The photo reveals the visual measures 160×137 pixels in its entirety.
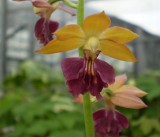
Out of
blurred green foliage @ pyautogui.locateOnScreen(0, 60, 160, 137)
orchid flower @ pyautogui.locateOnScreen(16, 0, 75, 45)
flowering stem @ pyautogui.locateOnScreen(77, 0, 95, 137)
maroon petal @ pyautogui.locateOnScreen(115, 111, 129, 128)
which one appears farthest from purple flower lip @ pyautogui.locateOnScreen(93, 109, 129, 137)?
blurred green foliage @ pyautogui.locateOnScreen(0, 60, 160, 137)

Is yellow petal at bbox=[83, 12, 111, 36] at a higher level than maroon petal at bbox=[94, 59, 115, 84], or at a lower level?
higher

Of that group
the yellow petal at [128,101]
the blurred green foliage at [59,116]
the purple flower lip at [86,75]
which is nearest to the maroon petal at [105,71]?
the purple flower lip at [86,75]

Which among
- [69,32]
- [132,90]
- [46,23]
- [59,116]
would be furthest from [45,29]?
[59,116]

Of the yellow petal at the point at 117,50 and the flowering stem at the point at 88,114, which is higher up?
the yellow petal at the point at 117,50

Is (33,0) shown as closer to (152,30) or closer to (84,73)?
(84,73)

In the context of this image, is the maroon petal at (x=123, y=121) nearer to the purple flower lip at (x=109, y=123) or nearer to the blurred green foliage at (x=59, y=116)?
the purple flower lip at (x=109, y=123)

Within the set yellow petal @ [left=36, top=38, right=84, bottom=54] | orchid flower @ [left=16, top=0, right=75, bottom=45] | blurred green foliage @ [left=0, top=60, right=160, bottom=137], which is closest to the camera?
yellow petal @ [left=36, top=38, right=84, bottom=54]

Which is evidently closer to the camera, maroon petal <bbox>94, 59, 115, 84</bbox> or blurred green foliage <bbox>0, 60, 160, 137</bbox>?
maroon petal <bbox>94, 59, 115, 84</bbox>

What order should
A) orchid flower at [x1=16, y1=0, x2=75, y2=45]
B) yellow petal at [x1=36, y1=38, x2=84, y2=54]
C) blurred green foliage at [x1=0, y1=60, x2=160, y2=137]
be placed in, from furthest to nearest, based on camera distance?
blurred green foliage at [x1=0, y1=60, x2=160, y2=137], orchid flower at [x1=16, y1=0, x2=75, y2=45], yellow petal at [x1=36, y1=38, x2=84, y2=54]

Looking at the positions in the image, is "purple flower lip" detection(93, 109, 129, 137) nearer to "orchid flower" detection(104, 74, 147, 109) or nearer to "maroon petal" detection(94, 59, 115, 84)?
"orchid flower" detection(104, 74, 147, 109)
